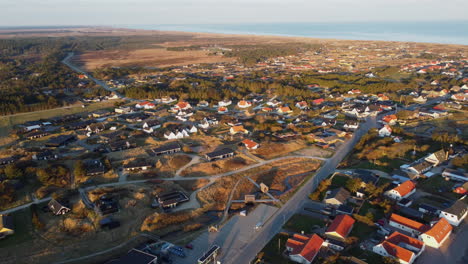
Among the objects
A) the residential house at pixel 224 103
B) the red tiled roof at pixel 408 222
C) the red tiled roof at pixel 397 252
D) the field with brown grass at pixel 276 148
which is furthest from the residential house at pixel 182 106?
the red tiled roof at pixel 397 252

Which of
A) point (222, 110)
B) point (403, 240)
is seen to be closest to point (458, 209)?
point (403, 240)

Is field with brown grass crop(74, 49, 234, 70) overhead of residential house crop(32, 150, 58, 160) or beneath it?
overhead

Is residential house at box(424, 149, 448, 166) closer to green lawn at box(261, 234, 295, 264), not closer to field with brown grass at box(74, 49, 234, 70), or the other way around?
Result: green lawn at box(261, 234, 295, 264)

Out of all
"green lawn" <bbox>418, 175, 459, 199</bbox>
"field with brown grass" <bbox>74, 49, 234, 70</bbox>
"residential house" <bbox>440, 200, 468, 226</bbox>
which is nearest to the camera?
"residential house" <bbox>440, 200, 468, 226</bbox>

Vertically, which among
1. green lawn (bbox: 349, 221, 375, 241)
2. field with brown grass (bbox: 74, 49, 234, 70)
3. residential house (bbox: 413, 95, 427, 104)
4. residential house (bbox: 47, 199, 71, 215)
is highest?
field with brown grass (bbox: 74, 49, 234, 70)

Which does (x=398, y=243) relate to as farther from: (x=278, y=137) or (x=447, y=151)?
(x=278, y=137)

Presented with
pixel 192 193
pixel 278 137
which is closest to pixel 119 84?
pixel 278 137

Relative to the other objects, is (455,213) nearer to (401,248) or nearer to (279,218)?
(401,248)

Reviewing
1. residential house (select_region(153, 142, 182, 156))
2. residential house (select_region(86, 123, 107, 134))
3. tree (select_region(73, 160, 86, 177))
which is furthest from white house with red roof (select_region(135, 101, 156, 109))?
tree (select_region(73, 160, 86, 177))
